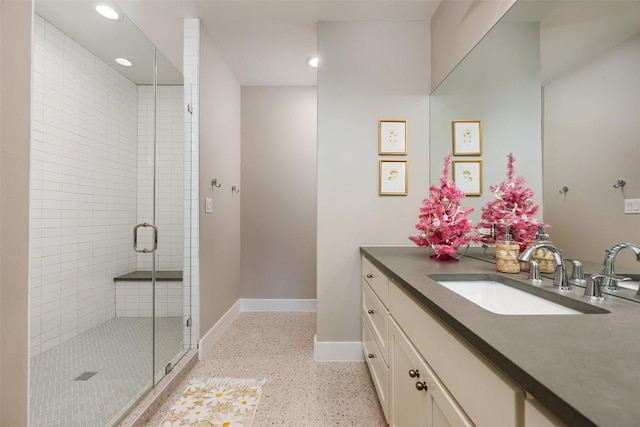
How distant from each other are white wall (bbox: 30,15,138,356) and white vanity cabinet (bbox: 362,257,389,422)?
145 centimetres

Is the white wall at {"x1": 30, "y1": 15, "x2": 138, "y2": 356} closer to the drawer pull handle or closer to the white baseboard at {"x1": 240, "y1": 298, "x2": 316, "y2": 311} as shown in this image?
the drawer pull handle

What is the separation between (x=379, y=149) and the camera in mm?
2211

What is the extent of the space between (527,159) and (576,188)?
306mm

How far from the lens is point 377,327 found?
62.1 inches

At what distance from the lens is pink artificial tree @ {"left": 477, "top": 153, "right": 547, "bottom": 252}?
4.19ft

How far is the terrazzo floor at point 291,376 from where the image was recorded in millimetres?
1571

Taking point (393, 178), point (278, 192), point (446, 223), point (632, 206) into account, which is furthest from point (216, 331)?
point (632, 206)

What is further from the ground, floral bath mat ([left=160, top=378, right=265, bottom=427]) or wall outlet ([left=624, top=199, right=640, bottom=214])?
wall outlet ([left=624, top=199, right=640, bottom=214])

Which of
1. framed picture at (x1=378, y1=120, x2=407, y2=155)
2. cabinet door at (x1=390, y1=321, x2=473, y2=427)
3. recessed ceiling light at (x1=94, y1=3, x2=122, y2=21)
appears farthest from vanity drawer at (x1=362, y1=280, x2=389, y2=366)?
recessed ceiling light at (x1=94, y1=3, x2=122, y2=21)

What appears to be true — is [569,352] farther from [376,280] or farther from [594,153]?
[376,280]

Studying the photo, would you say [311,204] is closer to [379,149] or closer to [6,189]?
[379,149]

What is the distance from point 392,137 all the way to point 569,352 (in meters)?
1.90

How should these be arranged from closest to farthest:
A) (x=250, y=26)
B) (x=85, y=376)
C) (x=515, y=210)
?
1. (x=515, y=210)
2. (x=85, y=376)
3. (x=250, y=26)

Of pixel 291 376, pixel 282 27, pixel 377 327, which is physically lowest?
pixel 291 376
